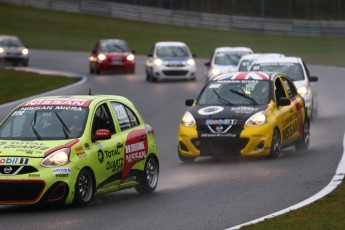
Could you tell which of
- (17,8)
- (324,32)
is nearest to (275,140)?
(324,32)

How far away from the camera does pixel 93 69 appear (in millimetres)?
47312

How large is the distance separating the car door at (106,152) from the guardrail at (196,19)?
192 ft

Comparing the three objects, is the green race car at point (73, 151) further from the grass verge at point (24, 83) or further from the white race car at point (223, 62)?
the white race car at point (223, 62)

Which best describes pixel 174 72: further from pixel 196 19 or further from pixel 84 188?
pixel 196 19

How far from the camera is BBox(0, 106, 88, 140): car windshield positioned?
13203mm

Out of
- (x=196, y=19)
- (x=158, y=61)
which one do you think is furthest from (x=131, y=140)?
(x=196, y=19)

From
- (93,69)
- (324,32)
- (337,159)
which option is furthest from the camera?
(324,32)

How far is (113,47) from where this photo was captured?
47.4 metres

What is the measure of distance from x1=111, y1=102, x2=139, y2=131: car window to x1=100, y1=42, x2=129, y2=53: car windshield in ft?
107

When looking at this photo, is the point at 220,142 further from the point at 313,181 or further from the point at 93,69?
the point at 93,69

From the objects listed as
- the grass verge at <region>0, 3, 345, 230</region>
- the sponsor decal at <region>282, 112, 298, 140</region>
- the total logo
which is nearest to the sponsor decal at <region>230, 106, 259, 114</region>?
the sponsor decal at <region>282, 112, 298, 140</region>

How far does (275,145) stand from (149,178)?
4.25 m

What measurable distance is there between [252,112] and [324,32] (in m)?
54.0

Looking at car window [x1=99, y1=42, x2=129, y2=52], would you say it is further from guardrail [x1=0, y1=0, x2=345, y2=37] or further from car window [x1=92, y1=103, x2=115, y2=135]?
car window [x1=92, y1=103, x2=115, y2=135]
